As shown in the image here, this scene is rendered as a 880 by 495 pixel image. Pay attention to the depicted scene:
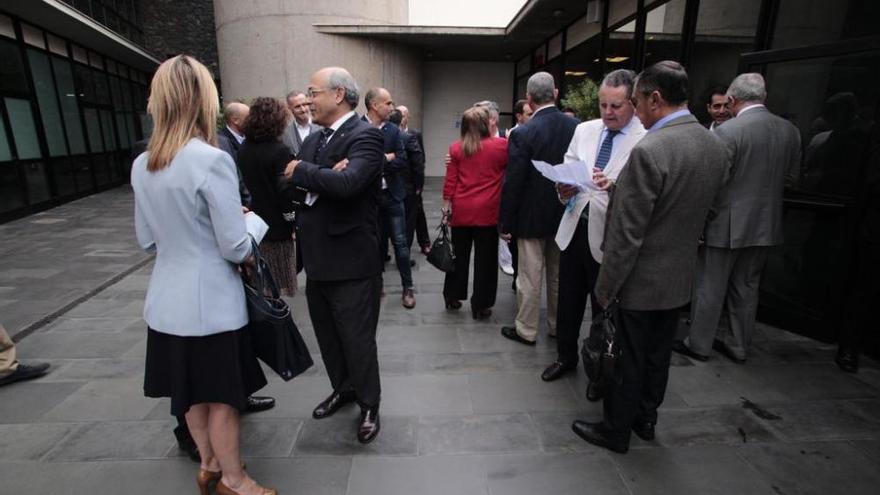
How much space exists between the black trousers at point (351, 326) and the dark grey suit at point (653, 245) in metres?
1.22

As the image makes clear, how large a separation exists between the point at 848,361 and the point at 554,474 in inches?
104

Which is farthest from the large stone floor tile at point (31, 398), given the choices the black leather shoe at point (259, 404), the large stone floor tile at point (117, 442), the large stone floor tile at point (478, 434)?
the large stone floor tile at point (478, 434)

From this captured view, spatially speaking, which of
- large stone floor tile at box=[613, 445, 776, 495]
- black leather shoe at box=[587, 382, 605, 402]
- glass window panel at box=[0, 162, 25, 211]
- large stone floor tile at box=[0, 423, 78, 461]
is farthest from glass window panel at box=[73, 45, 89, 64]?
large stone floor tile at box=[613, 445, 776, 495]

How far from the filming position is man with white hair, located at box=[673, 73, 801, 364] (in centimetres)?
329

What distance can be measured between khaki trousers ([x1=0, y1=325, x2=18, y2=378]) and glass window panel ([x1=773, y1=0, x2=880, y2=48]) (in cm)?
641

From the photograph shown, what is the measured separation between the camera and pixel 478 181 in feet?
12.9

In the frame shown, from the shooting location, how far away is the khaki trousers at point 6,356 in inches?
126

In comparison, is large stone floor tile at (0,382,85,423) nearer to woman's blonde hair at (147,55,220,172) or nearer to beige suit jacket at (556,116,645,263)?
woman's blonde hair at (147,55,220,172)

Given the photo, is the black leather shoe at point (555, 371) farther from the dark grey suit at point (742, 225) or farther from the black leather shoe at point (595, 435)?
the dark grey suit at point (742, 225)

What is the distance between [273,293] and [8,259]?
6542mm

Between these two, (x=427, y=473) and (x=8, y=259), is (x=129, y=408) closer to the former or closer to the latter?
(x=427, y=473)

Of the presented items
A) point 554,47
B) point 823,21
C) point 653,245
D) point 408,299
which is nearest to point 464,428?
point 653,245

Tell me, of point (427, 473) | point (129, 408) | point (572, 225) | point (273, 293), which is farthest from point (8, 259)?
point (572, 225)

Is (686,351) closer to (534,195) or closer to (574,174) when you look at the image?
(534,195)
